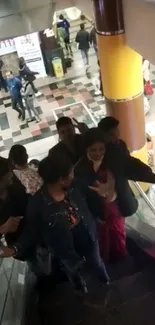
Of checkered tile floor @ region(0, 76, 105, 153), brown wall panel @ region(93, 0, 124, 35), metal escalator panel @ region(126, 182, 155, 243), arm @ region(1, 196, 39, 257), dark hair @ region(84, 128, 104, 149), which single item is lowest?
checkered tile floor @ region(0, 76, 105, 153)

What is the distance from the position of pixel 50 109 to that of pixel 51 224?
26.2 feet

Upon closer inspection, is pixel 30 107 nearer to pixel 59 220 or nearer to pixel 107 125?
pixel 107 125

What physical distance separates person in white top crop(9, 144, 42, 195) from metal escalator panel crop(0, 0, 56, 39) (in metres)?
3.27

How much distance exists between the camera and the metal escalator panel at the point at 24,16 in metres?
5.85

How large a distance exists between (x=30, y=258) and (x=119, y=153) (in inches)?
40.2

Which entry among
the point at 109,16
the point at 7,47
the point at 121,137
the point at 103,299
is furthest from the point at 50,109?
the point at 103,299

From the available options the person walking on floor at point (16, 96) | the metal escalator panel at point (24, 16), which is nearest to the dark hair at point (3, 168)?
the metal escalator panel at point (24, 16)

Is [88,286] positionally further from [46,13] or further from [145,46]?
[46,13]

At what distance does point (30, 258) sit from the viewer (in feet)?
10.1

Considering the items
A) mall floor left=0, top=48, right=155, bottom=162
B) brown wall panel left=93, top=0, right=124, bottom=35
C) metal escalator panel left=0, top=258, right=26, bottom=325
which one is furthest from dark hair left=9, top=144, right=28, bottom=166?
mall floor left=0, top=48, right=155, bottom=162

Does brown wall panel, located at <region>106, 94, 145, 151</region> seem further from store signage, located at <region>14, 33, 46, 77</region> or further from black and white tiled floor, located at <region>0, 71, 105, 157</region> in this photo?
store signage, located at <region>14, 33, 46, 77</region>

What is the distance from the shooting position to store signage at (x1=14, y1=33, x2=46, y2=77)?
11.6 meters

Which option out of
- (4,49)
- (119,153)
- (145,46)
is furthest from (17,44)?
(119,153)

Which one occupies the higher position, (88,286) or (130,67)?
(130,67)
